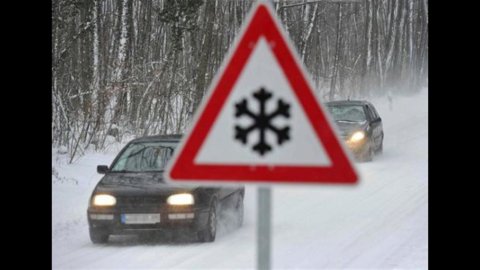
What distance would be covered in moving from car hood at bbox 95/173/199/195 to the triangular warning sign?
17.5 feet

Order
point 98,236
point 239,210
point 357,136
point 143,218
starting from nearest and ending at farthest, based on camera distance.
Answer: point 143,218 → point 98,236 → point 239,210 → point 357,136

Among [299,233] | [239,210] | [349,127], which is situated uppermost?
[349,127]

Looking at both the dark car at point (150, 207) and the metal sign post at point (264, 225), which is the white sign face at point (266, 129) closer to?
the metal sign post at point (264, 225)

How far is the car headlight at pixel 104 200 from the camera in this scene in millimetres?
8891

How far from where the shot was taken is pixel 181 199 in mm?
8844

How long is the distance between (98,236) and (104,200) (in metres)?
0.47

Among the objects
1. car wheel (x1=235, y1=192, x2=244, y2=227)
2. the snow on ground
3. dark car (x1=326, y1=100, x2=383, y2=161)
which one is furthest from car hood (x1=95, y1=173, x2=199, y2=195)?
dark car (x1=326, y1=100, x2=383, y2=161)

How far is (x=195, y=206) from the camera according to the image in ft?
29.1

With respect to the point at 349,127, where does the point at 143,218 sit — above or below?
below

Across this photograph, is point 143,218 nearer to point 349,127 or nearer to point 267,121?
point 267,121

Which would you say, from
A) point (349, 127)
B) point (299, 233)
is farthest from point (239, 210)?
point (349, 127)

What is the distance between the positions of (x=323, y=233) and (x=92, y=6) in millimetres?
6558

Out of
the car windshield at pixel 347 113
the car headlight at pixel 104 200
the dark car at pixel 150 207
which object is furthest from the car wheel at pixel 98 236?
the car windshield at pixel 347 113
